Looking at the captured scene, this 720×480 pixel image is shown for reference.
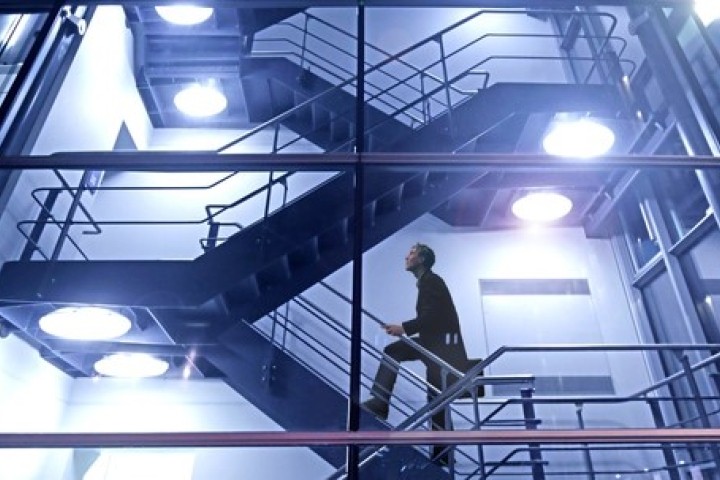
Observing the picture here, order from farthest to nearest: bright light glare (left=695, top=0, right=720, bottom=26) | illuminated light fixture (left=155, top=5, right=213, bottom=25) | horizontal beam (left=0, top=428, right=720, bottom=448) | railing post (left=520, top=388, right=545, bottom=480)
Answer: illuminated light fixture (left=155, top=5, right=213, bottom=25) < bright light glare (left=695, top=0, right=720, bottom=26) < railing post (left=520, top=388, right=545, bottom=480) < horizontal beam (left=0, top=428, right=720, bottom=448)

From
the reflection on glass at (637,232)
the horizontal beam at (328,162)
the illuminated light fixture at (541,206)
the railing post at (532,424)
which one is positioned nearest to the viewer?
the horizontal beam at (328,162)

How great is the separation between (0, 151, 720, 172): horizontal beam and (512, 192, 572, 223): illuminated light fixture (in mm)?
2787

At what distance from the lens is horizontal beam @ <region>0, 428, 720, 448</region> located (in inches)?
57.1

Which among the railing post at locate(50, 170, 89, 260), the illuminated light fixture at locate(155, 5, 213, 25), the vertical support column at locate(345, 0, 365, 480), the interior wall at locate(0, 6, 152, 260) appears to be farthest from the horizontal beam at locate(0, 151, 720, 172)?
the illuminated light fixture at locate(155, 5, 213, 25)

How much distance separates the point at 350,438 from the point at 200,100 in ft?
15.5

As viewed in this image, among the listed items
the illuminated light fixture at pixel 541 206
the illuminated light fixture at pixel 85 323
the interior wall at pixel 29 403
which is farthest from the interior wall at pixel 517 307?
the interior wall at pixel 29 403

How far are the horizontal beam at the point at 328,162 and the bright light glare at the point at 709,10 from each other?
2.47 meters

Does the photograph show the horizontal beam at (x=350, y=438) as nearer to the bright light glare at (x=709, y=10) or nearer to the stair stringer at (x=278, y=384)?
the stair stringer at (x=278, y=384)

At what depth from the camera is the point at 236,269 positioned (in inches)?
131

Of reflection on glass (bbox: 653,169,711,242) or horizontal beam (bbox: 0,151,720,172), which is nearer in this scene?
horizontal beam (bbox: 0,151,720,172)

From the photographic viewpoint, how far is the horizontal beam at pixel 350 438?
4.76 ft

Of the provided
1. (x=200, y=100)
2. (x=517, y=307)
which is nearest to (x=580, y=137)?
(x=517, y=307)

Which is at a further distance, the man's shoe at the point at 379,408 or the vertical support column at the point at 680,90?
the man's shoe at the point at 379,408

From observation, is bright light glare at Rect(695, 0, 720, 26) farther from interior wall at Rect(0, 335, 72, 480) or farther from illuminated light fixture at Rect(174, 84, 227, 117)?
interior wall at Rect(0, 335, 72, 480)
